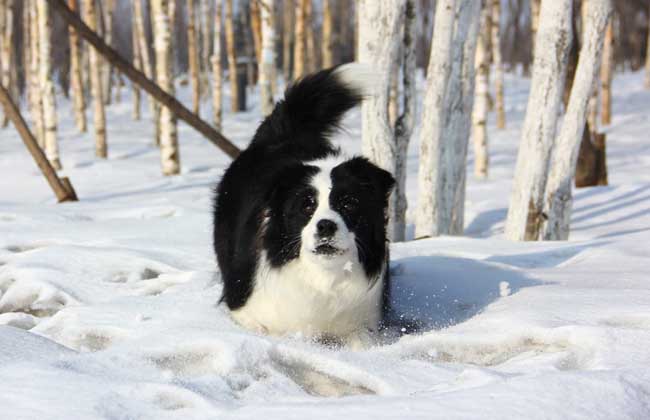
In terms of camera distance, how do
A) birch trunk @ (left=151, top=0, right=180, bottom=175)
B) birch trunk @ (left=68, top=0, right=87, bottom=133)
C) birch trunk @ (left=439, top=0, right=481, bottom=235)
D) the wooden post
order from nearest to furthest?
1. birch trunk @ (left=439, top=0, right=481, bottom=235)
2. the wooden post
3. birch trunk @ (left=151, top=0, right=180, bottom=175)
4. birch trunk @ (left=68, top=0, right=87, bottom=133)

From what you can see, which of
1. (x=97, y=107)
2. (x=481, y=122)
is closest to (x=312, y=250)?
(x=481, y=122)

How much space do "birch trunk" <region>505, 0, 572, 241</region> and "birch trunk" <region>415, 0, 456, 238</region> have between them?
621mm

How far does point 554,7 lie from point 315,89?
2197mm

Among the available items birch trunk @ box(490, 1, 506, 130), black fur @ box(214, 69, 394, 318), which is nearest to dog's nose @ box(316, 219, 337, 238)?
black fur @ box(214, 69, 394, 318)

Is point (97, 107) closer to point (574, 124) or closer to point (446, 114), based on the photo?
point (446, 114)

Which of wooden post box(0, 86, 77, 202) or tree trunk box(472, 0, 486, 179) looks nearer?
wooden post box(0, 86, 77, 202)

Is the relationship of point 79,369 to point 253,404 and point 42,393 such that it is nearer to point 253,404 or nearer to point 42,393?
point 42,393

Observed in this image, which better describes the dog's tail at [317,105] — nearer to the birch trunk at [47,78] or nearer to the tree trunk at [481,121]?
the tree trunk at [481,121]

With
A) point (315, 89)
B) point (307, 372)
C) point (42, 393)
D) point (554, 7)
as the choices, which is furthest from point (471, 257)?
point (42, 393)

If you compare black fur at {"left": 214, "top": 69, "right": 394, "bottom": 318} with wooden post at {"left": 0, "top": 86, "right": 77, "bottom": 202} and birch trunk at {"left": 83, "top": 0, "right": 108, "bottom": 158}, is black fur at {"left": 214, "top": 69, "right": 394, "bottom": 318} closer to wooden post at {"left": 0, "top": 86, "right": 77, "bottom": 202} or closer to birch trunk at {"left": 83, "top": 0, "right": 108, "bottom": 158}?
wooden post at {"left": 0, "top": 86, "right": 77, "bottom": 202}

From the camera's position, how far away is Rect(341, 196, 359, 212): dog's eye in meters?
3.33

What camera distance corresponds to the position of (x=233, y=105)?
83.2ft

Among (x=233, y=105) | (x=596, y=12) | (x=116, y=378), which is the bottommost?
(x=233, y=105)

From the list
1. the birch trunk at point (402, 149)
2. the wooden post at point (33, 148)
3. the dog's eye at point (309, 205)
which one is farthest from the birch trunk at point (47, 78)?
the dog's eye at point (309, 205)
